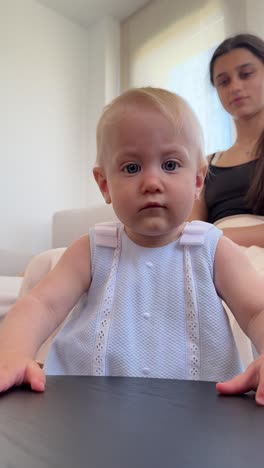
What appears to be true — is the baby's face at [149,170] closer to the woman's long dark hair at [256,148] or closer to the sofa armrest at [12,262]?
the woman's long dark hair at [256,148]

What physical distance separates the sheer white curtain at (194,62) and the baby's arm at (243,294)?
205 centimetres

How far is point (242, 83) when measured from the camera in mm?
1372

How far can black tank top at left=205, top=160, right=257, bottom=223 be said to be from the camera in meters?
1.27

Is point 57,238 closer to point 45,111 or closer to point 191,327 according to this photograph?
point 45,111

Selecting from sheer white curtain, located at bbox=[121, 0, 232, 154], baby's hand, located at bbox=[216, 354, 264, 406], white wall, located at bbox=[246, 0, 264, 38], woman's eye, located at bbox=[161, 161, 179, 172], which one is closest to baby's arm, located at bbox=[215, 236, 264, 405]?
baby's hand, located at bbox=[216, 354, 264, 406]

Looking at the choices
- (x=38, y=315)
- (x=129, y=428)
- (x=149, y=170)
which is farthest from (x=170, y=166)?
(x=129, y=428)

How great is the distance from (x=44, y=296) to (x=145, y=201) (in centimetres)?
18

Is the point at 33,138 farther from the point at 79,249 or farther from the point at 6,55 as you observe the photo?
the point at 79,249

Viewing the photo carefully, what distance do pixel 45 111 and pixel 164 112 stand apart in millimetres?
2779

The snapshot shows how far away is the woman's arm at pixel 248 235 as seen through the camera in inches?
42.5

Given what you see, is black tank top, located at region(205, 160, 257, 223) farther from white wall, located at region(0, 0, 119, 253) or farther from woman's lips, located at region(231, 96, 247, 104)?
white wall, located at region(0, 0, 119, 253)

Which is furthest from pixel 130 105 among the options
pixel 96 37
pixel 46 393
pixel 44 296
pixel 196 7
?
pixel 96 37

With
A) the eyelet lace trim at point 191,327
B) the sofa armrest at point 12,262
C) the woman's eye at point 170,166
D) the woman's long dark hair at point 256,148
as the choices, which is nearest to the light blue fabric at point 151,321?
the eyelet lace trim at point 191,327

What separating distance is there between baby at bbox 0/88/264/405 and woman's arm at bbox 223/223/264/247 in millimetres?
439
